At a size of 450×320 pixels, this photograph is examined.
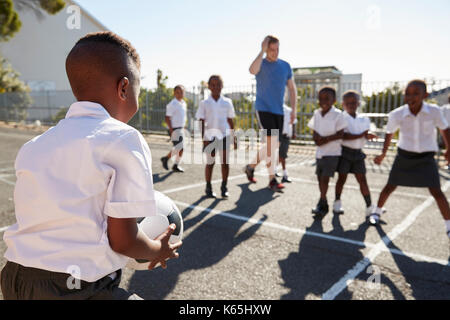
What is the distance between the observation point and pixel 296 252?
3.61m

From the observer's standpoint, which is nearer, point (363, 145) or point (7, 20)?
point (363, 145)

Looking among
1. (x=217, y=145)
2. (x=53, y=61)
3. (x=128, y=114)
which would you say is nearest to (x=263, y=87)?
(x=217, y=145)

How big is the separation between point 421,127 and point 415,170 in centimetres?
54

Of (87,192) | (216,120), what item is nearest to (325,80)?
(216,120)

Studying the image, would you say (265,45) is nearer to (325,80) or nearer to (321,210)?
(321,210)

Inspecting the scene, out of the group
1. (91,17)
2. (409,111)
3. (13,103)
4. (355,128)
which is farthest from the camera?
(91,17)

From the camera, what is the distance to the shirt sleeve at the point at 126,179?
3.66ft

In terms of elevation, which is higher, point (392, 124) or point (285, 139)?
point (392, 124)

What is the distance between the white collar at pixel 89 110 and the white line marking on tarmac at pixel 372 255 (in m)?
2.29

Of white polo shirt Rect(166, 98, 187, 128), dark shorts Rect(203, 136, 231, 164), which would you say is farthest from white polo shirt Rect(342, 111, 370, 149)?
white polo shirt Rect(166, 98, 187, 128)

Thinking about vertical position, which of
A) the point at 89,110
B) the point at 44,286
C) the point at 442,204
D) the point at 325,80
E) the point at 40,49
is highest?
the point at 40,49

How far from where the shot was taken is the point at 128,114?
1.36m
